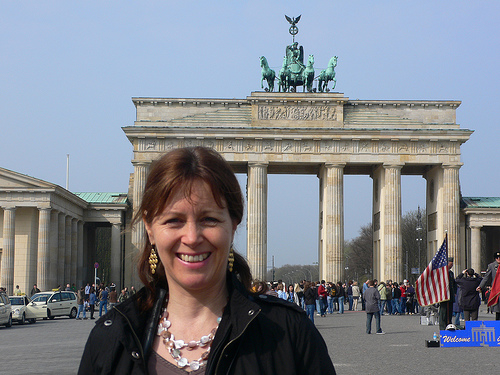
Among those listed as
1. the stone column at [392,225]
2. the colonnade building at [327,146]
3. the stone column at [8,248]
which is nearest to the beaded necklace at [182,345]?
the stone column at [8,248]

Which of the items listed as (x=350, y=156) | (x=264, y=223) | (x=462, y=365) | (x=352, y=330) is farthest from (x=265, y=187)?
(x=462, y=365)

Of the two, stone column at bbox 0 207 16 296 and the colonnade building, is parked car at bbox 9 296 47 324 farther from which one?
the colonnade building

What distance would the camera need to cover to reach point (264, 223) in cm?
6744

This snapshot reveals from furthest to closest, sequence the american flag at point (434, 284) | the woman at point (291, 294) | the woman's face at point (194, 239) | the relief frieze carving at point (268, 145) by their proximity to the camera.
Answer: the relief frieze carving at point (268, 145), the woman at point (291, 294), the american flag at point (434, 284), the woman's face at point (194, 239)

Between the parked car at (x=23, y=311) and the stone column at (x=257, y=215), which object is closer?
the parked car at (x=23, y=311)

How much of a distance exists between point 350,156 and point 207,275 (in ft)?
210

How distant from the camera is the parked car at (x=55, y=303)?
41916 millimetres

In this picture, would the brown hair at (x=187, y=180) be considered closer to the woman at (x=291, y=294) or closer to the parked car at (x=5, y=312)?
the parked car at (x=5, y=312)

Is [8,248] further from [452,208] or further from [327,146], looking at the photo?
[452,208]

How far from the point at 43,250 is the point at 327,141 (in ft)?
76.7

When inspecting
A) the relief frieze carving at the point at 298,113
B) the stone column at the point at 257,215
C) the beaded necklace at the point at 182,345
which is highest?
the relief frieze carving at the point at 298,113

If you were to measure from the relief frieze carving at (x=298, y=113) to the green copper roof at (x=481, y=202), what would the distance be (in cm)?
1399

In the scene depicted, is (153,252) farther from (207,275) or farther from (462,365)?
(462,365)

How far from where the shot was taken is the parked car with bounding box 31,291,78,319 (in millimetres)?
41916
